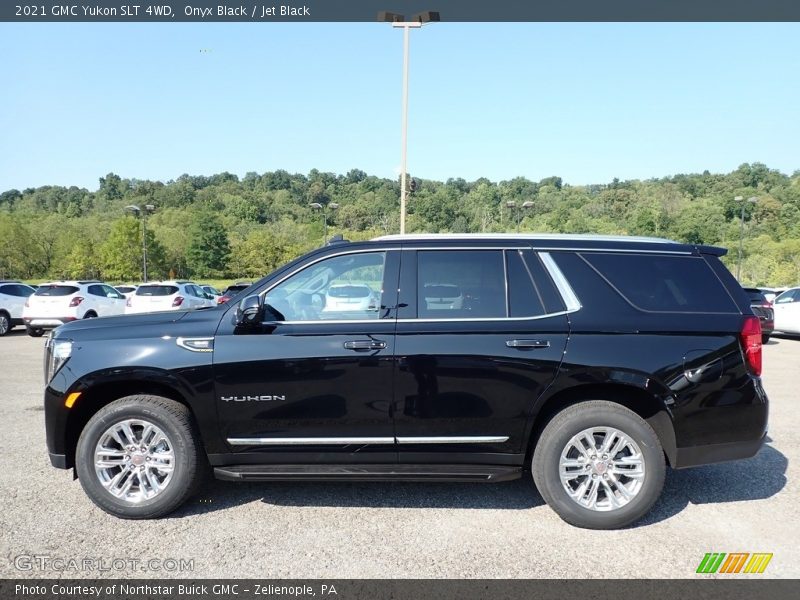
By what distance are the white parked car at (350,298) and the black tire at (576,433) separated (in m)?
1.51

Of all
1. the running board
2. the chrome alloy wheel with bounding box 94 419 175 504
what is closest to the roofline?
the running board

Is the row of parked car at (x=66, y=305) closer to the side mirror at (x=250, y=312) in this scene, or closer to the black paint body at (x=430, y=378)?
the black paint body at (x=430, y=378)

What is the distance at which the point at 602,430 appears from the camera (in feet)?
12.5

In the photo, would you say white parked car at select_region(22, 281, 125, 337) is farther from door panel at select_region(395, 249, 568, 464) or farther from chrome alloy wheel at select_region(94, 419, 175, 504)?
door panel at select_region(395, 249, 568, 464)

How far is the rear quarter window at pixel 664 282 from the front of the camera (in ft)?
12.8

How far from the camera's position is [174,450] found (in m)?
3.84

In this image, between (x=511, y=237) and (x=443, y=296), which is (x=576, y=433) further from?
(x=511, y=237)

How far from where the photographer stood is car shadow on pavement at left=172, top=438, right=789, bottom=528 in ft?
13.5

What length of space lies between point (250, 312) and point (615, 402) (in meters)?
2.60

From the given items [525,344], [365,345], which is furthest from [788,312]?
[365,345]

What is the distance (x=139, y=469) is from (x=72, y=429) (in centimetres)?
58

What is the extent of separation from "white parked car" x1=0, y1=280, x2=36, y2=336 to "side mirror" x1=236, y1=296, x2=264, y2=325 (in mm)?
16232

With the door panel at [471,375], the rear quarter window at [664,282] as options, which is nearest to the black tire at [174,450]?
the door panel at [471,375]

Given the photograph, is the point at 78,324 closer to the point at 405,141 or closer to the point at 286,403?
the point at 286,403
